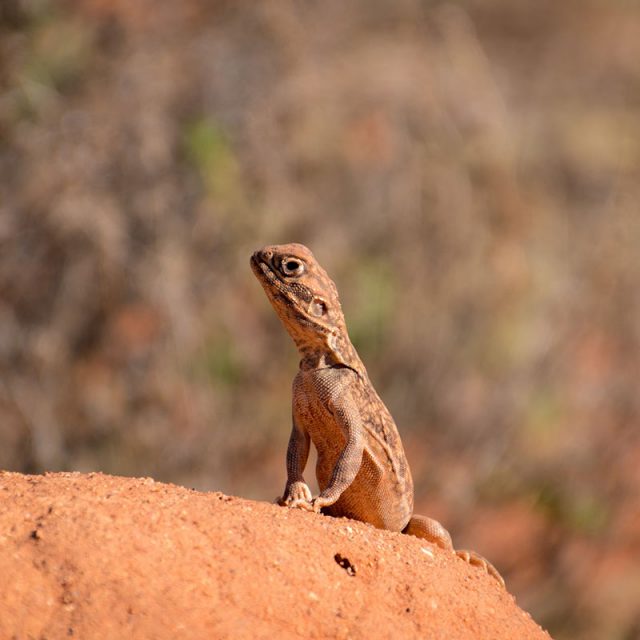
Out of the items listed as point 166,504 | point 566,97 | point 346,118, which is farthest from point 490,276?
point 566,97

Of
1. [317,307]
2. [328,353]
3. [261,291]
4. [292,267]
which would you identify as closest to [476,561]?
[328,353]

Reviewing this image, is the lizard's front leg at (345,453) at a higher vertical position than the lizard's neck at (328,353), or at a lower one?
lower

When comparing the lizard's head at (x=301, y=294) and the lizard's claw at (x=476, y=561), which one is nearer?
the lizard's head at (x=301, y=294)

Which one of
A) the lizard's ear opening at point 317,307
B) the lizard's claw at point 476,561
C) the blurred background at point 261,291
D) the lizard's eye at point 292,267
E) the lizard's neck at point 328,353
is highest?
the lizard's eye at point 292,267

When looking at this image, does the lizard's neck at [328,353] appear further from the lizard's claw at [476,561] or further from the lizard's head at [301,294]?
the lizard's claw at [476,561]

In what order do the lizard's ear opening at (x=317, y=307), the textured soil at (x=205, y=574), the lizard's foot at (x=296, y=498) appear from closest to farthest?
the textured soil at (x=205, y=574) → the lizard's foot at (x=296, y=498) → the lizard's ear opening at (x=317, y=307)

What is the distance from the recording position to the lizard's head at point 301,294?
5719 millimetres

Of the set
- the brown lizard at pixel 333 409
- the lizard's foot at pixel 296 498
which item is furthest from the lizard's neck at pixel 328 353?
the lizard's foot at pixel 296 498

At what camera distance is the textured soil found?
421cm

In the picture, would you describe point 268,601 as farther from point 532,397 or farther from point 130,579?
point 532,397

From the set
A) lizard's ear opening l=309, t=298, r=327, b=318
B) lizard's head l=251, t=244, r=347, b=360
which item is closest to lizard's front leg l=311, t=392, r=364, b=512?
lizard's head l=251, t=244, r=347, b=360

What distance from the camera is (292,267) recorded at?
226 inches

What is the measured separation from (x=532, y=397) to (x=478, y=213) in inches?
108

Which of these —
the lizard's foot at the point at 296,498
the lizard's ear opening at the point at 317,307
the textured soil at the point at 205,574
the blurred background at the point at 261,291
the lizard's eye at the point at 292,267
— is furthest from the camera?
the blurred background at the point at 261,291
